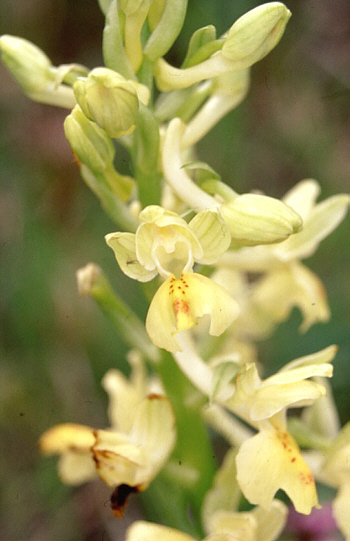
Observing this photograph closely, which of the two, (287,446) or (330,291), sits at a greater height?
(287,446)

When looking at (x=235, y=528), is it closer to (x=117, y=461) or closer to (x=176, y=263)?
(x=117, y=461)

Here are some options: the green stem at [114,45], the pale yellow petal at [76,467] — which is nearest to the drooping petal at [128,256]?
the green stem at [114,45]

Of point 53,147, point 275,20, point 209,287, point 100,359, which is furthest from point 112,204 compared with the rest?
point 53,147

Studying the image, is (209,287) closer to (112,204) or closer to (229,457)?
(112,204)

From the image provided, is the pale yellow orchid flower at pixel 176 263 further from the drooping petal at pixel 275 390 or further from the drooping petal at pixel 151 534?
the drooping petal at pixel 151 534

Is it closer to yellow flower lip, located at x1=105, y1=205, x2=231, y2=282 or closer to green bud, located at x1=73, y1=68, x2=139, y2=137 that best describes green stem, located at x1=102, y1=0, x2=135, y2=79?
green bud, located at x1=73, y1=68, x2=139, y2=137

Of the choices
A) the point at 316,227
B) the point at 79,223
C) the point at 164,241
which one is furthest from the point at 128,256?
the point at 79,223
